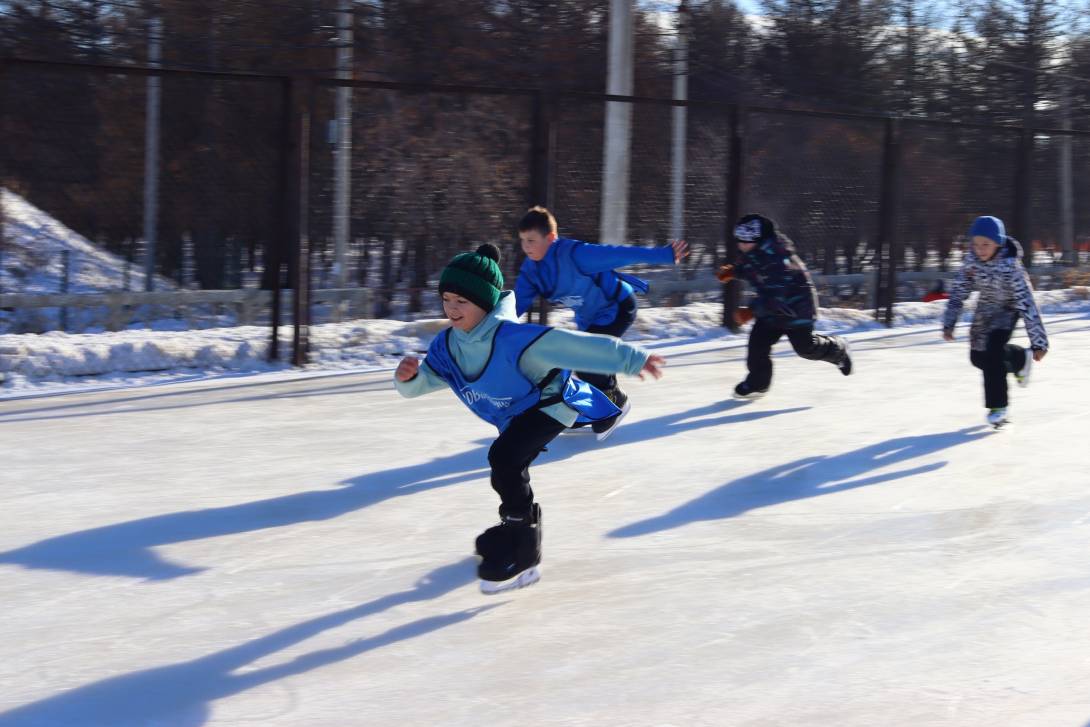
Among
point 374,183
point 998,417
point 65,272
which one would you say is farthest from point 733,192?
point 65,272

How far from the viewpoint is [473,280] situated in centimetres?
428

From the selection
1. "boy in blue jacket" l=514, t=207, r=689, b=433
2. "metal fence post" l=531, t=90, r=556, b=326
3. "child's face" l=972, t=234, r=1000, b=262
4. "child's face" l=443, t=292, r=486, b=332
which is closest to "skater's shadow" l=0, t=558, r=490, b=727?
"child's face" l=443, t=292, r=486, b=332

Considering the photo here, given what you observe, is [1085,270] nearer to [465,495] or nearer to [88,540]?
[465,495]

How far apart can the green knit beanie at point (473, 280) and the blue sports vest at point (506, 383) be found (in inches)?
4.5

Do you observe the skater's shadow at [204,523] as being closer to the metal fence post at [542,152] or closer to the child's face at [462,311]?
the child's face at [462,311]

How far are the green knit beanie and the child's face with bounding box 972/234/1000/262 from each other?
13.2 ft

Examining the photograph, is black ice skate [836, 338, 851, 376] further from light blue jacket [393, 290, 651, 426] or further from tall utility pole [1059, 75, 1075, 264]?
tall utility pole [1059, 75, 1075, 264]

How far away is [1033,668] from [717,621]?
0.92m

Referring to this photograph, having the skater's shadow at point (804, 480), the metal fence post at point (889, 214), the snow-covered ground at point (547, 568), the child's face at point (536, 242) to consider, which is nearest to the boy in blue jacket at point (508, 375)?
the snow-covered ground at point (547, 568)

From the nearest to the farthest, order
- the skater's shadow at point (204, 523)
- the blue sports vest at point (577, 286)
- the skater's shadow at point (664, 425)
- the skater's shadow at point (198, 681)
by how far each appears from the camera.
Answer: the skater's shadow at point (198, 681), the skater's shadow at point (204, 523), the skater's shadow at point (664, 425), the blue sports vest at point (577, 286)

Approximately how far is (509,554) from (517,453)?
0.33 m

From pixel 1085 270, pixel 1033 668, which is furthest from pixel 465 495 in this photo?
pixel 1085 270

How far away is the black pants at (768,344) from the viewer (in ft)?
27.4

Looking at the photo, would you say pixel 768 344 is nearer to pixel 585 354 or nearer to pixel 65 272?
pixel 585 354
